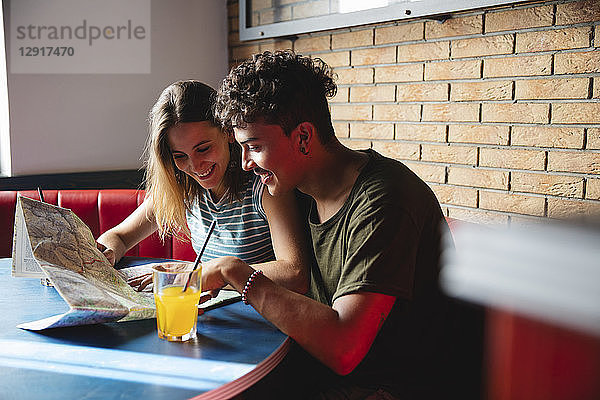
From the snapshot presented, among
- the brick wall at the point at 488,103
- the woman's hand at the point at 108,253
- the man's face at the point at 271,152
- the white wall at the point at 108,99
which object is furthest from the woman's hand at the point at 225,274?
the white wall at the point at 108,99

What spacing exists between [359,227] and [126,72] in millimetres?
2167

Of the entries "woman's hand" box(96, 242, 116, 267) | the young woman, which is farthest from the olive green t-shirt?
"woman's hand" box(96, 242, 116, 267)

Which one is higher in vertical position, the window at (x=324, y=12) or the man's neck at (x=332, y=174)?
the window at (x=324, y=12)

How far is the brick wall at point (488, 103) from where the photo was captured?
6.13ft

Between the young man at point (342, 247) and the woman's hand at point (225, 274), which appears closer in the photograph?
the young man at point (342, 247)

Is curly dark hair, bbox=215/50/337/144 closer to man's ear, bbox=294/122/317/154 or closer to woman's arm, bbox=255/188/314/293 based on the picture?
man's ear, bbox=294/122/317/154

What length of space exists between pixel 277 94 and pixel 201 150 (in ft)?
1.38

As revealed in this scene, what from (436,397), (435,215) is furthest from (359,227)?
(436,397)

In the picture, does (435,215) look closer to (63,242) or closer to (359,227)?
(359,227)

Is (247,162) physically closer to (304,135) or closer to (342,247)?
(304,135)

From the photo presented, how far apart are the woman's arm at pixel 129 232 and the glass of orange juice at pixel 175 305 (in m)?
0.69

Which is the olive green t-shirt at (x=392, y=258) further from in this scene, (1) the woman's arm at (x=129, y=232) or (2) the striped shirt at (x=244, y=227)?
(1) the woman's arm at (x=129, y=232)

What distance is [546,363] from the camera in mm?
267

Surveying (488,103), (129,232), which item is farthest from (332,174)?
(488,103)
